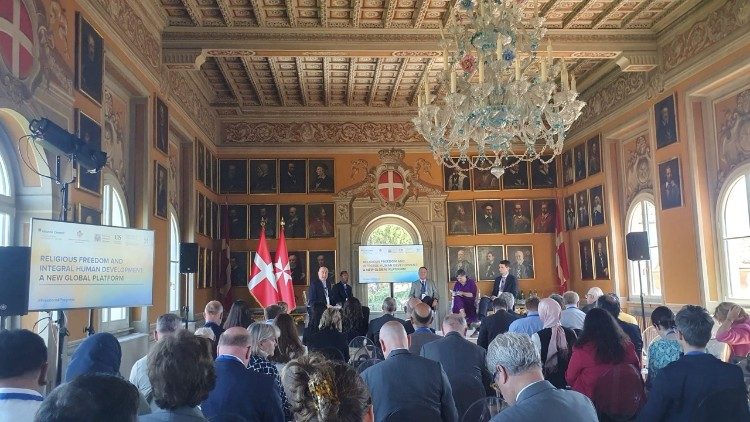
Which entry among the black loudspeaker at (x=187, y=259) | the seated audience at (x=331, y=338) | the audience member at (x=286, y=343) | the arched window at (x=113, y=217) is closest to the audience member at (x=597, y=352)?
the audience member at (x=286, y=343)

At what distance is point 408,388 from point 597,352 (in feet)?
5.27

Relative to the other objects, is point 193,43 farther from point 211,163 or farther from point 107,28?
point 211,163

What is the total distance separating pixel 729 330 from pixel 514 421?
16.2 feet

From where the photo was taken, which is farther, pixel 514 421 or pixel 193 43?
pixel 193 43

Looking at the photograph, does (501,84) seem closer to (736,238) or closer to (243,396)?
(243,396)

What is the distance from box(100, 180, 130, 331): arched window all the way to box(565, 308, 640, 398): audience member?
292 inches

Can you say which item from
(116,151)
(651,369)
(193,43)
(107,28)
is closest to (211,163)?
(193,43)

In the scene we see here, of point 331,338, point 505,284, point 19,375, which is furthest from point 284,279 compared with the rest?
point 19,375

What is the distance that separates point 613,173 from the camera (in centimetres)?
1564

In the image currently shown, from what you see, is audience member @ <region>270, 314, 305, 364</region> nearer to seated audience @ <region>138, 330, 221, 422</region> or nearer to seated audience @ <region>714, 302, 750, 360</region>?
seated audience @ <region>138, 330, 221, 422</region>

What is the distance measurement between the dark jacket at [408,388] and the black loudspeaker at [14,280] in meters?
3.25

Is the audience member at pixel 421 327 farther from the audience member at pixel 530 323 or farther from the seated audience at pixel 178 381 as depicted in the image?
the seated audience at pixel 178 381

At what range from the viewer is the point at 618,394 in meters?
4.56

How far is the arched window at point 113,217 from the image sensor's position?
31.9 ft
